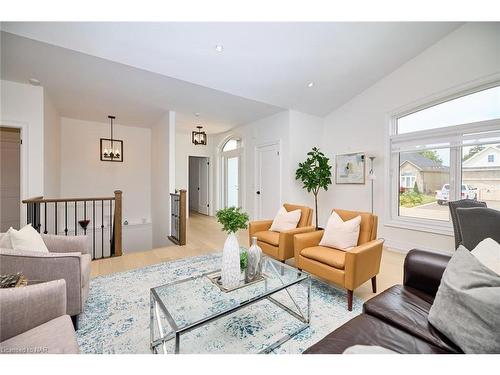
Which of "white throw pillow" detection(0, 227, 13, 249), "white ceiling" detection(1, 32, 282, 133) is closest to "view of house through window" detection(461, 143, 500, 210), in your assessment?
"white ceiling" detection(1, 32, 282, 133)

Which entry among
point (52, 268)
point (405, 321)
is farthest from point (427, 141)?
point (52, 268)

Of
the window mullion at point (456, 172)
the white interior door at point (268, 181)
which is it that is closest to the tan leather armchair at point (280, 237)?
the white interior door at point (268, 181)

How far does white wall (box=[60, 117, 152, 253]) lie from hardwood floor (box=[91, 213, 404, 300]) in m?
2.02

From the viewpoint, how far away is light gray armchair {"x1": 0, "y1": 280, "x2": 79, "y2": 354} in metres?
0.99

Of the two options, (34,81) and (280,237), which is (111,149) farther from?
(280,237)

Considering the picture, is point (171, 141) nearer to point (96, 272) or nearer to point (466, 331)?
point (96, 272)

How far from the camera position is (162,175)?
4.88 metres

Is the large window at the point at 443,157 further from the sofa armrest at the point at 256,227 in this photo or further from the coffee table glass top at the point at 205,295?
the coffee table glass top at the point at 205,295

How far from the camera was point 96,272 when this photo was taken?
8.82ft

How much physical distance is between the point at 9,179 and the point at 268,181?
500 centimetres

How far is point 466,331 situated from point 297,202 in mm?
3772

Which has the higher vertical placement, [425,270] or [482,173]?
[482,173]

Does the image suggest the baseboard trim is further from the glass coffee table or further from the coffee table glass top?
the coffee table glass top
